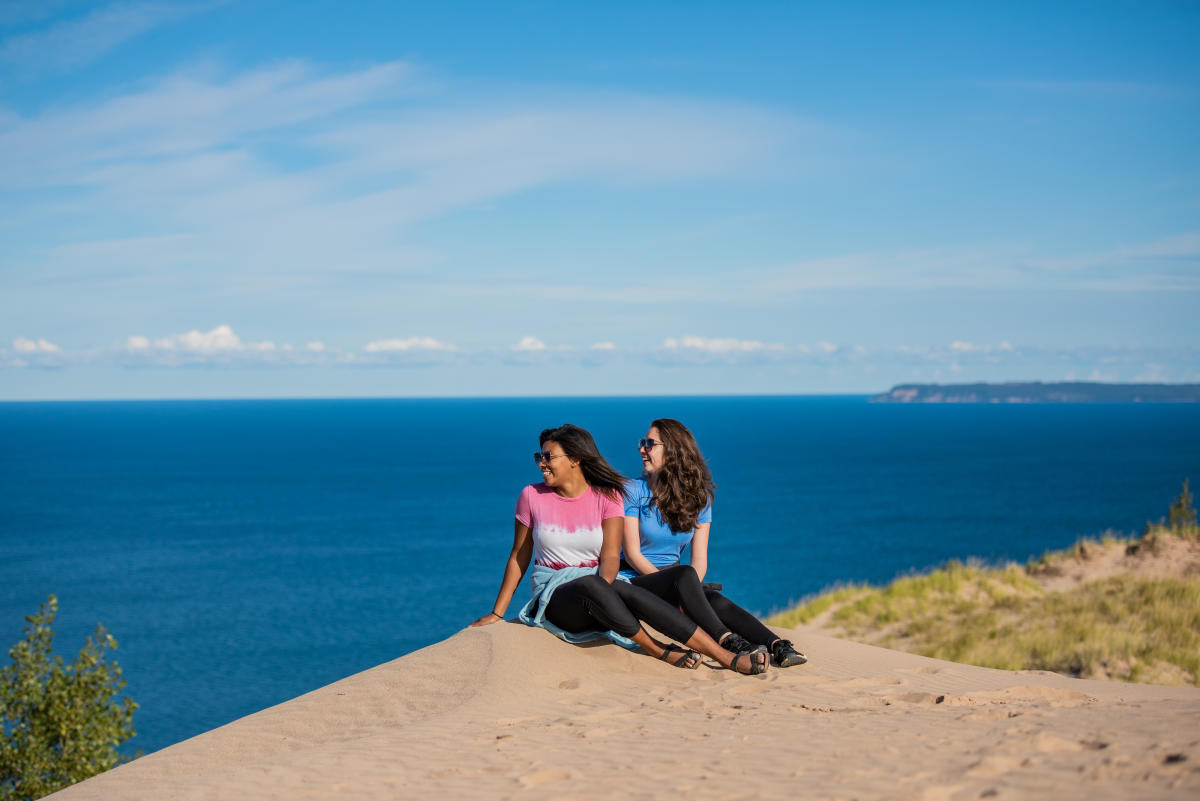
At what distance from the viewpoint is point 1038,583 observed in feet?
68.6

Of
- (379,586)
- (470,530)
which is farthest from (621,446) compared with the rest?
(379,586)

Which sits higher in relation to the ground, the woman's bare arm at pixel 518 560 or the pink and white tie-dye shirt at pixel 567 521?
the pink and white tie-dye shirt at pixel 567 521

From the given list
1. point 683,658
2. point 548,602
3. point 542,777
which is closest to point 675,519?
point 683,658

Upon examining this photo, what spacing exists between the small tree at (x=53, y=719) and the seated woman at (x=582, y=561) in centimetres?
1022

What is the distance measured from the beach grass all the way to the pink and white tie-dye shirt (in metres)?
8.81

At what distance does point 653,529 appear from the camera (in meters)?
7.44

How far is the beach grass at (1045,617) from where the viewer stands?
13.1 meters

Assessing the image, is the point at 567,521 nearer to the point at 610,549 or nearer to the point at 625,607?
the point at 610,549

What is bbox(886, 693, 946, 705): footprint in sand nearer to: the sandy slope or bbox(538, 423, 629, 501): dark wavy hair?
the sandy slope

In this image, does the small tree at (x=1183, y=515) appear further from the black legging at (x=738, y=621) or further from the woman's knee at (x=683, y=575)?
the woman's knee at (x=683, y=575)

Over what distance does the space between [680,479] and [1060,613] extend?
11.8m

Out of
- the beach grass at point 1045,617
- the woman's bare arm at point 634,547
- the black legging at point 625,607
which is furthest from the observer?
the beach grass at point 1045,617

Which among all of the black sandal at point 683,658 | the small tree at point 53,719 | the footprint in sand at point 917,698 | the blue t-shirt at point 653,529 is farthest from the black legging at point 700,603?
the small tree at point 53,719

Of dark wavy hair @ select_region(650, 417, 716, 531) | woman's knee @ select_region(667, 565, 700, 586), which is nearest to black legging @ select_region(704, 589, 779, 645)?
woman's knee @ select_region(667, 565, 700, 586)
